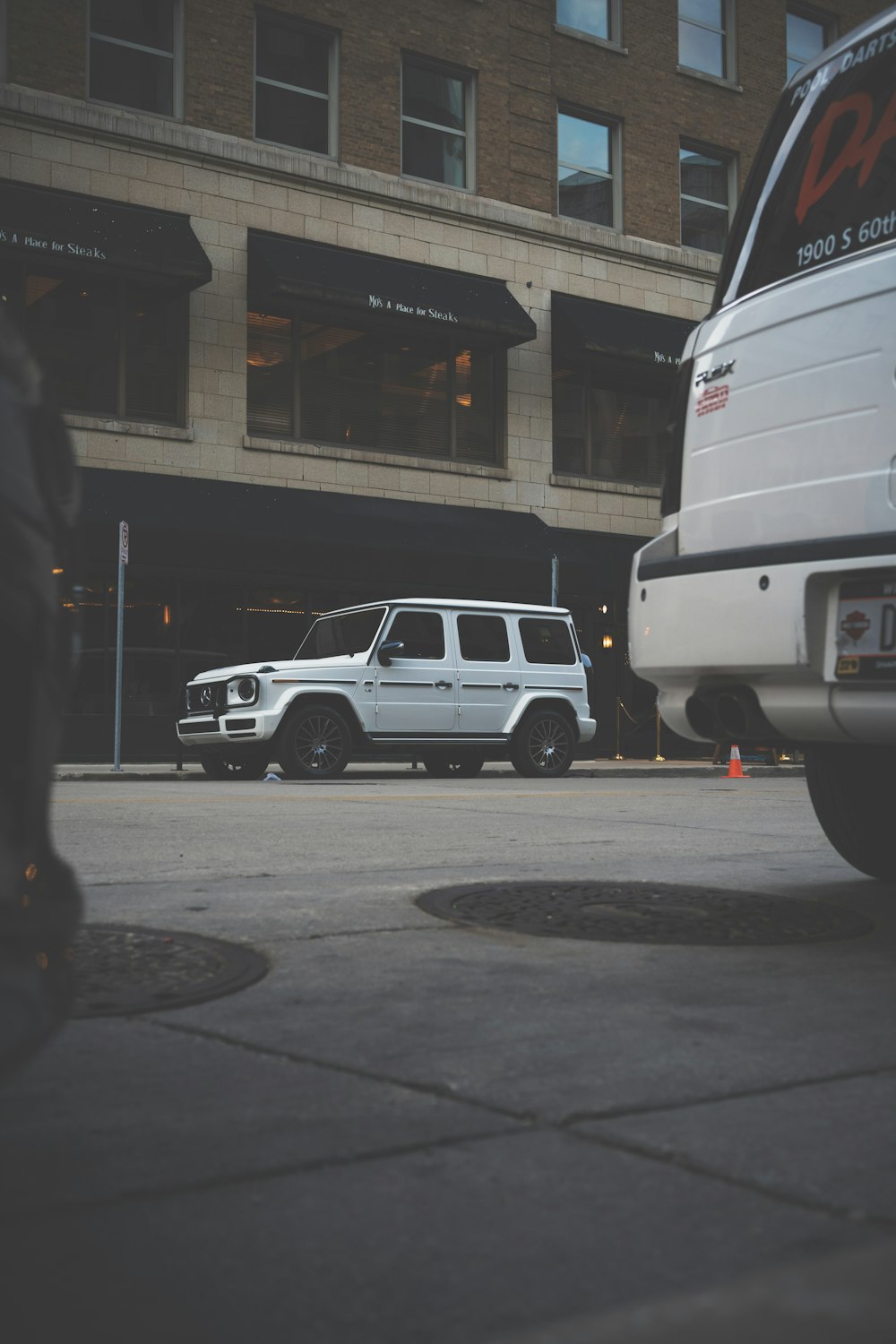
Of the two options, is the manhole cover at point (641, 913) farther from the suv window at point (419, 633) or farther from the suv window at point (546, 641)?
the suv window at point (546, 641)

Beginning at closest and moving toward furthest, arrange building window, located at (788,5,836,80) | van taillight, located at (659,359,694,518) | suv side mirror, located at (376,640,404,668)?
van taillight, located at (659,359,694,518) < suv side mirror, located at (376,640,404,668) < building window, located at (788,5,836,80)

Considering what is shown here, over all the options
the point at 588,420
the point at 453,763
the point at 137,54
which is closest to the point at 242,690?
the point at 453,763

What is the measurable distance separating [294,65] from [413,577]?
8.06 metres

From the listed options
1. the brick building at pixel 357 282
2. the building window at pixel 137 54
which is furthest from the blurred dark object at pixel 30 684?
the building window at pixel 137 54

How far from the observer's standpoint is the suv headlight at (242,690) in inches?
580

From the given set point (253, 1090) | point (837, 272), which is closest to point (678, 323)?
point (837, 272)

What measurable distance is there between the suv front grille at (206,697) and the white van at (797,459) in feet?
34.7

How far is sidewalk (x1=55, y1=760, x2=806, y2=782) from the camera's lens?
1600 centimetres

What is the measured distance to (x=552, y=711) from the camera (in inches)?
666

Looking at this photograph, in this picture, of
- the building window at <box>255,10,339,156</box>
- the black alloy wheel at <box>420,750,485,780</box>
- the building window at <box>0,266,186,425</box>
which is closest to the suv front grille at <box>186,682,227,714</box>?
the black alloy wheel at <box>420,750,485,780</box>

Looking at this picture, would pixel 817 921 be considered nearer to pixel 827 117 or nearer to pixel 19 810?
pixel 827 117

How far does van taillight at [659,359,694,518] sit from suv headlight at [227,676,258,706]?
10392mm

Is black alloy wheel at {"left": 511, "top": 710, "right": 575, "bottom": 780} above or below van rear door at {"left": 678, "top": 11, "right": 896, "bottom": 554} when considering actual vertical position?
below

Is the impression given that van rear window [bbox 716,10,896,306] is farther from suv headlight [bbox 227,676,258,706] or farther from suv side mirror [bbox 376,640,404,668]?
suv side mirror [bbox 376,640,404,668]
